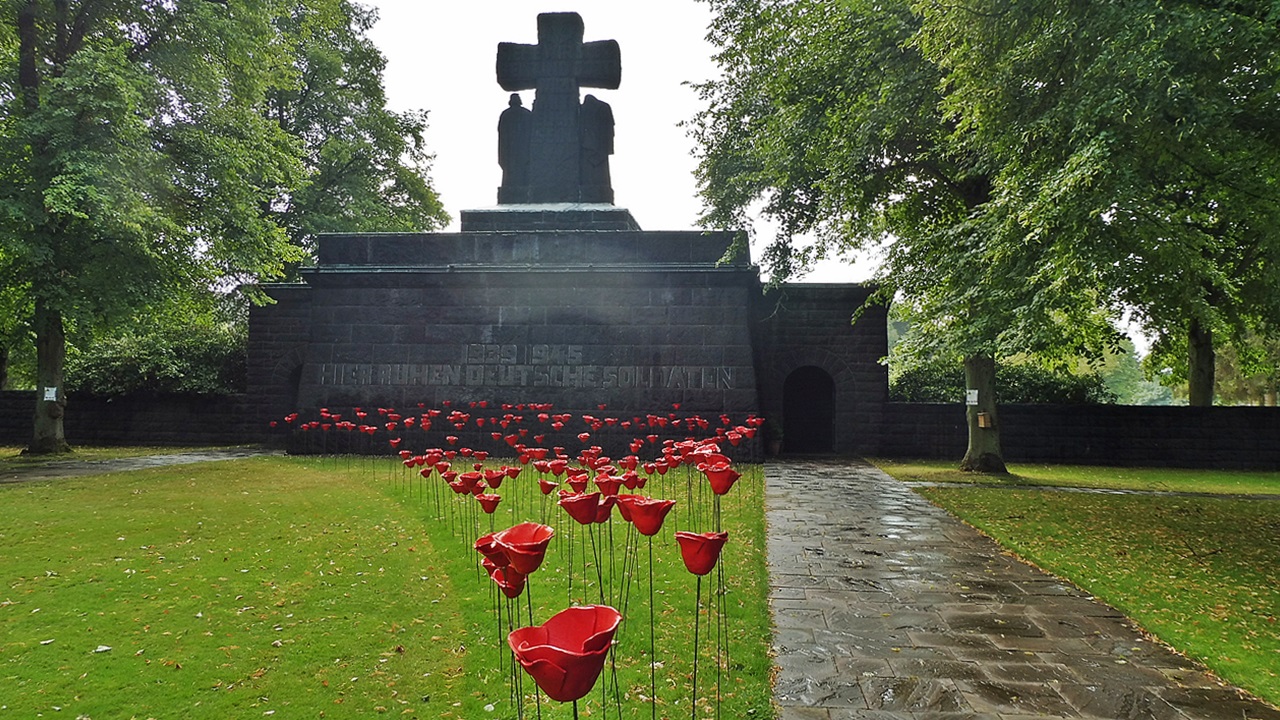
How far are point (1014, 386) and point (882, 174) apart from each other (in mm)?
8276

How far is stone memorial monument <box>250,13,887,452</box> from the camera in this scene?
14.9 meters

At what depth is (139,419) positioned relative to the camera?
60.7 ft

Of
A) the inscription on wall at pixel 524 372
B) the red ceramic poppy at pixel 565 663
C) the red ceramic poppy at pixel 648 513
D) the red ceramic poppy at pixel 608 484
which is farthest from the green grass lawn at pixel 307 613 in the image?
the inscription on wall at pixel 524 372

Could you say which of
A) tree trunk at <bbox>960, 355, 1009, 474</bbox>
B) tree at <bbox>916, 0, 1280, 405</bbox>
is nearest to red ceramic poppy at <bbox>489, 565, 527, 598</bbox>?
tree at <bbox>916, 0, 1280, 405</bbox>

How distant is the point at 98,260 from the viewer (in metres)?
13.0

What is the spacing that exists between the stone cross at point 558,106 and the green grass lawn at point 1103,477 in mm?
9405

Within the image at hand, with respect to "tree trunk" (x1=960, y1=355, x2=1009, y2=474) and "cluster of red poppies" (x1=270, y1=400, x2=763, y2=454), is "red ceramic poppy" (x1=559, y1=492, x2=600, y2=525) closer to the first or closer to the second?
"cluster of red poppies" (x1=270, y1=400, x2=763, y2=454)

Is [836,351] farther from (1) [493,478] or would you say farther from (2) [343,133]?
(2) [343,133]

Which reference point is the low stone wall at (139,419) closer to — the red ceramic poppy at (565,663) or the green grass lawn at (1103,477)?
the green grass lawn at (1103,477)

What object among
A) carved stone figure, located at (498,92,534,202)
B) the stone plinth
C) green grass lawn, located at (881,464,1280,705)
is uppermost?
carved stone figure, located at (498,92,534,202)

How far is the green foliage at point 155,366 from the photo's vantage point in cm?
1833

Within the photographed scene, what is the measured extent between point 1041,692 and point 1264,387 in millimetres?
31879

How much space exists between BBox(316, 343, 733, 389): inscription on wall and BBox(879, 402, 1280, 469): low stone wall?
5832 millimetres

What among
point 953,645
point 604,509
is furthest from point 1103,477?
point 604,509
